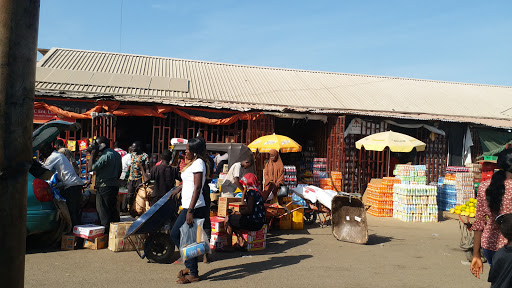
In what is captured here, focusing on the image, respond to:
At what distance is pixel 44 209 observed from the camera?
6.43 metres

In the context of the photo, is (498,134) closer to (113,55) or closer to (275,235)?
(275,235)

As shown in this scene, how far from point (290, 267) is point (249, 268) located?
0.63 m

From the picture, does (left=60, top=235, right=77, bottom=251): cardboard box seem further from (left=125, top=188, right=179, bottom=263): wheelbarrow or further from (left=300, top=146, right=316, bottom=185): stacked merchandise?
(left=300, top=146, right=316, bottom=185): stacked merchandise

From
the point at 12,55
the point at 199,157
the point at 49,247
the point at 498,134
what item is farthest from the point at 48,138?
the point at 498,134

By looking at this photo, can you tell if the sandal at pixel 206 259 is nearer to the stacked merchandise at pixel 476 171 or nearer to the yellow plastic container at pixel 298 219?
the yellow plastic container at pixel 298 219

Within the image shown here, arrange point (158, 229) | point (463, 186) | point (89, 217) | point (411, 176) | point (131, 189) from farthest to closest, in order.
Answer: point (463, 186), point (411, 176), point (131, 189), point (89, 217), point (158, 229)

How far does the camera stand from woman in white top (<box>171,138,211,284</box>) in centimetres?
514

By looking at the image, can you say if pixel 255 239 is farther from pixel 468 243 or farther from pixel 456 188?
pixel 456 188

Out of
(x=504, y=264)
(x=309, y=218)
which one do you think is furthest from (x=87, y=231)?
(x=504, y=264)

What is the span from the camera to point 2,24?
150cm

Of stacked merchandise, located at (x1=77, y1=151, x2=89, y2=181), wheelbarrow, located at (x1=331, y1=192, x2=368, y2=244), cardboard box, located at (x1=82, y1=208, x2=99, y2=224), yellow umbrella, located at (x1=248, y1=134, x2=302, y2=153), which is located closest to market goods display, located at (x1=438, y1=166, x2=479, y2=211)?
yellow umbrella, located at (x1=248, y1=134, x2=302, y2=153)

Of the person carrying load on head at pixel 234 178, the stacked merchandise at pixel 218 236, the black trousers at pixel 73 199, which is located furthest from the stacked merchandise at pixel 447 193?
the black trousers at pixel 73 199

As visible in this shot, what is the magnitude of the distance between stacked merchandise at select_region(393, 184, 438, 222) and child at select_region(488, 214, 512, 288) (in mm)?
8158

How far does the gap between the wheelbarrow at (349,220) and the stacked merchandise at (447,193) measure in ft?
20.5
